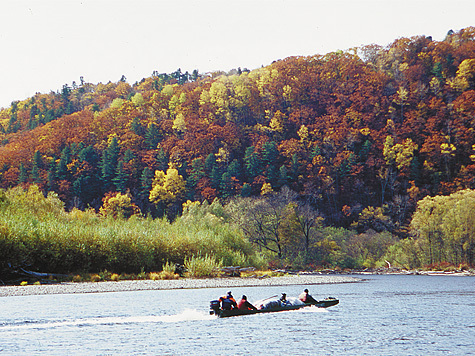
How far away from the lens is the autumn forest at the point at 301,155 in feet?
268

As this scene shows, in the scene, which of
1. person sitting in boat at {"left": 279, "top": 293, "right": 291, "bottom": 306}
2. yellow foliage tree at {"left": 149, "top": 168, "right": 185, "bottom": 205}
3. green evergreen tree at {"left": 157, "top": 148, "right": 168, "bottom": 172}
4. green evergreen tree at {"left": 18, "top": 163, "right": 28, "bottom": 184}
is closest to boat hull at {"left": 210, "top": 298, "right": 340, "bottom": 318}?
person sitting in boat at {"left": 279, "top": 293, "right": 291, "bottom": 306}

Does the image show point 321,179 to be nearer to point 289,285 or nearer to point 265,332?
point 289,285

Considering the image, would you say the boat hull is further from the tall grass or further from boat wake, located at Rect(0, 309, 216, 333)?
the tall grass

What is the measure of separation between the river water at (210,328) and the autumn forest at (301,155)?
48.7 m

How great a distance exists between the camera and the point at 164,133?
156625 mm

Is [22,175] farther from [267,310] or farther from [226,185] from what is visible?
[267,310]

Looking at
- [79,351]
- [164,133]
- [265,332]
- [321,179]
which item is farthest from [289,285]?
[164,133]

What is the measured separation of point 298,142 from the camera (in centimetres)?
13975

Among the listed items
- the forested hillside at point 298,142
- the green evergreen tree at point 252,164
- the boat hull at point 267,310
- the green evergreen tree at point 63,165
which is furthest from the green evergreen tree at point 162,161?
the boat hull at point 267,310

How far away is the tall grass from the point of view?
36.0 meters

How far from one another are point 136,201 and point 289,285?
97.2m

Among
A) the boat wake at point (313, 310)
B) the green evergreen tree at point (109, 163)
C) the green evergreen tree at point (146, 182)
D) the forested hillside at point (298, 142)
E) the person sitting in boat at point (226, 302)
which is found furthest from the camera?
the green evergreen tree at point (109, 163)

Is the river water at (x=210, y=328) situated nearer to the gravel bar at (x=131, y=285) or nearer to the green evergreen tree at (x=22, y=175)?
the gravel bar at (x=131, y=285)

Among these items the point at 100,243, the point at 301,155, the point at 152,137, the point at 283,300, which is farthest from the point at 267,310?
the point at 152,137
